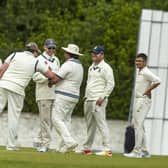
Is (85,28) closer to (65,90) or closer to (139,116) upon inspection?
(65,90)

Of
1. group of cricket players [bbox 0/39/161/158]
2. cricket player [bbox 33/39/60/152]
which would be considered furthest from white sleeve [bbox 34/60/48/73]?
cricket player [bbox 33/39/60/152]

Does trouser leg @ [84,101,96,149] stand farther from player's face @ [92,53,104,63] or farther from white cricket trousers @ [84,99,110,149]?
player's face @ [92,53,104,63]

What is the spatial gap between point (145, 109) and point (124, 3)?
11.1 m

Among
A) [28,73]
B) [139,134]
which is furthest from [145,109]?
[28,73]

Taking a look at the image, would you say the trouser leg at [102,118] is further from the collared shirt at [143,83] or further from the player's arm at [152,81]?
the player's arm at [152,81]

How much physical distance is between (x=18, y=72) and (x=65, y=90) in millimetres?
981

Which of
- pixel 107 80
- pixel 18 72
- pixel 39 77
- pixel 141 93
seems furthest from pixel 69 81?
pixel 141 93

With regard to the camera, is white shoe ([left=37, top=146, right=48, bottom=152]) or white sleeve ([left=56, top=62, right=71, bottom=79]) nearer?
white sleeve ([left=56, top=62, right=71, bottom=79])

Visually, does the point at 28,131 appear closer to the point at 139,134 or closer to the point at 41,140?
the point at 41,140

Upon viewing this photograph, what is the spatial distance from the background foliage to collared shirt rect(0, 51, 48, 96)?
8.21m

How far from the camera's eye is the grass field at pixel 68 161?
15.2 metres

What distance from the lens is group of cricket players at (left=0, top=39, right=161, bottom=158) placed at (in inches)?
734

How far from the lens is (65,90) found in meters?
19.0

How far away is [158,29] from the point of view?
22938 millimetres
